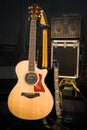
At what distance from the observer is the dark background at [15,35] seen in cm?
328

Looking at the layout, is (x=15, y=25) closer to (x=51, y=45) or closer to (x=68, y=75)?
(x=51, y=45)

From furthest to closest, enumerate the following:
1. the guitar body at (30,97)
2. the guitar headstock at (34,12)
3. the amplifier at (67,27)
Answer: the amplifier at (67,27), the guitar headstock at (34,12), the guitar body at (30,97)

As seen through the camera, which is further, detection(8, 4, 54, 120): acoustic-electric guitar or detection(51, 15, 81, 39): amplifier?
detection(51, 15, 81, 39): amplifier

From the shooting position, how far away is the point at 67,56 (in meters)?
3.31

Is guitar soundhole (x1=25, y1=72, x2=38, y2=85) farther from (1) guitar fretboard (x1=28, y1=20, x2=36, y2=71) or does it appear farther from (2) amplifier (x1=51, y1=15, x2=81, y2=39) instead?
(2) amplifier (x1=51, y1=15, x2=81, y2=39)

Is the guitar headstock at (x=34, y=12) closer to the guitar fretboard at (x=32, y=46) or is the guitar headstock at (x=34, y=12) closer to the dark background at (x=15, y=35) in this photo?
the guitar fretboard at (x=32, y=46)

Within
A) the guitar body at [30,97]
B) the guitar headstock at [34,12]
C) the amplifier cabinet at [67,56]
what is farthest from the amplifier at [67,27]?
the guitar body at [30,97]

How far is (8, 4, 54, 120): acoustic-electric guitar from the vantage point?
242cm

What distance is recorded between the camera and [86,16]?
11.9 ft

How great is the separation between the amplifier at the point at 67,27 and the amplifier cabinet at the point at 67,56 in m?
0.08

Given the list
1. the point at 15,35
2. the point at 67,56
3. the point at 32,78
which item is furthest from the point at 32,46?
the point at 15,35

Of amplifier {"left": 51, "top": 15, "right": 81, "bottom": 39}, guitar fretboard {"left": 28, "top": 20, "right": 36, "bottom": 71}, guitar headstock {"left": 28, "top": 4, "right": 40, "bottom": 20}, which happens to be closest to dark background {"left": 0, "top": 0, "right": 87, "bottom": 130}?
amplifier {"left": 51, "top": 15, "right": 81, "bottom": 39}

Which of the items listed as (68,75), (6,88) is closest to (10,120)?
(6,88)

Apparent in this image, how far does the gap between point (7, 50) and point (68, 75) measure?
1062mm
